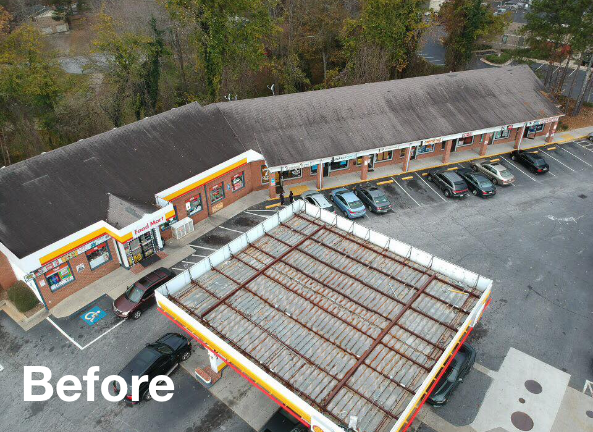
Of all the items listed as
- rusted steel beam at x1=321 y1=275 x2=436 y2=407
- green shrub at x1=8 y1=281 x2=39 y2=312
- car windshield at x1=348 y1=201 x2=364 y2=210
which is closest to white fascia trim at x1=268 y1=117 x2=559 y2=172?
car windshield at x1=348 y1=201 x2=364 y2=210

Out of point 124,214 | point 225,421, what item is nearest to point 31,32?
point 124,214

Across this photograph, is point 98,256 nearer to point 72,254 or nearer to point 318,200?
point 72,254

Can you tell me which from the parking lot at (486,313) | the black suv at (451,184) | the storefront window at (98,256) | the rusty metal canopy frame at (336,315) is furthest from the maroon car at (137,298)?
the black suv at (451,184)

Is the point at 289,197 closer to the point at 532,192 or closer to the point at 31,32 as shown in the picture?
the point at 532,192

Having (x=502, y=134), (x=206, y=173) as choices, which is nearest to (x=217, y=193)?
(x=206, y=173)

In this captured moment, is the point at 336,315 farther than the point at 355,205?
No

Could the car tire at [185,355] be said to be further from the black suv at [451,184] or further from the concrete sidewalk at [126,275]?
the black suv at [451,184]

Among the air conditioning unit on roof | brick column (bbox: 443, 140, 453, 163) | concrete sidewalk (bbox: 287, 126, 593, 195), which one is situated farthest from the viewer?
brick column (bbox: 443, 140, 453, 163)

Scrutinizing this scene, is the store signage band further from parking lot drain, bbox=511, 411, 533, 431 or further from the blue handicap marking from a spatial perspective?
parking lot drain, bbox=511, 411, 533, 431
